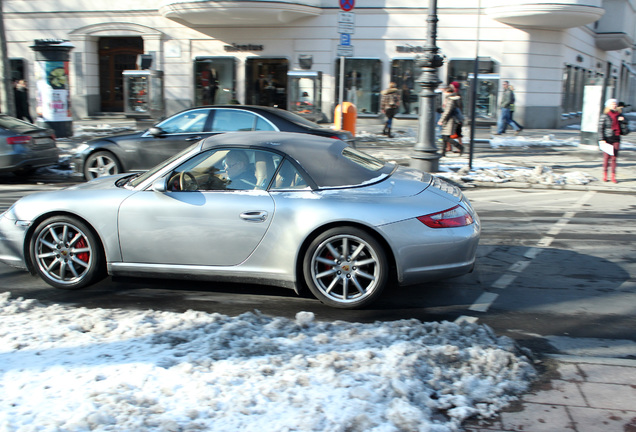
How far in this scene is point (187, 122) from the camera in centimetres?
1059

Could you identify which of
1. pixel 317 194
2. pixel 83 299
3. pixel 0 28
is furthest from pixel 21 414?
pixel 0 28

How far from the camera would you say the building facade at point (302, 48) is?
22.5 m

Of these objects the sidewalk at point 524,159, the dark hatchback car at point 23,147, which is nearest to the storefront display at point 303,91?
the sidewalk at point 524,159

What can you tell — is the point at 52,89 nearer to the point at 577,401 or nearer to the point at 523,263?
the point at 523,263

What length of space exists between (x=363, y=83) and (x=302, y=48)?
2.71m

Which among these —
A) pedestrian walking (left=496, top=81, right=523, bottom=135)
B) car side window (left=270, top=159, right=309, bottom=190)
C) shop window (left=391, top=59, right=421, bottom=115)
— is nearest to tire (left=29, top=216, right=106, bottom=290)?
car side window (left=270, top=159, right=309, bottom=190)

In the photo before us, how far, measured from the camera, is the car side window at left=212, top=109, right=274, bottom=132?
10117 mm

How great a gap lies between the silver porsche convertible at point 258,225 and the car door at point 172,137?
16.3ft

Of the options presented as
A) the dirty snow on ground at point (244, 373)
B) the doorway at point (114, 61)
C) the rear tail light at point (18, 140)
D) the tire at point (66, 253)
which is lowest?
the dirty snow on ground at point (244, 373)

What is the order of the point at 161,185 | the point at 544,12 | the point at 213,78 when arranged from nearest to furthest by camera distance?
the point at 161,185, the point at 544,12, the point at 213,78

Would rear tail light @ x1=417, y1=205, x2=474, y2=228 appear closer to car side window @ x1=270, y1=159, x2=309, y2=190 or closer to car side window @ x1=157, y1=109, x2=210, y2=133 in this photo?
car side window @ x1=270, y1=159, x2=309, y2=190

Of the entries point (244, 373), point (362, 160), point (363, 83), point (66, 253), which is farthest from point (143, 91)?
point (244, 373)

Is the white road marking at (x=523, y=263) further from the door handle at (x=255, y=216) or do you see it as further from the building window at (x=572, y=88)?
the building window at (x=572, y=88)

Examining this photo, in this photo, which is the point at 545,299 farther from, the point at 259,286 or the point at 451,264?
the point at 259,286
